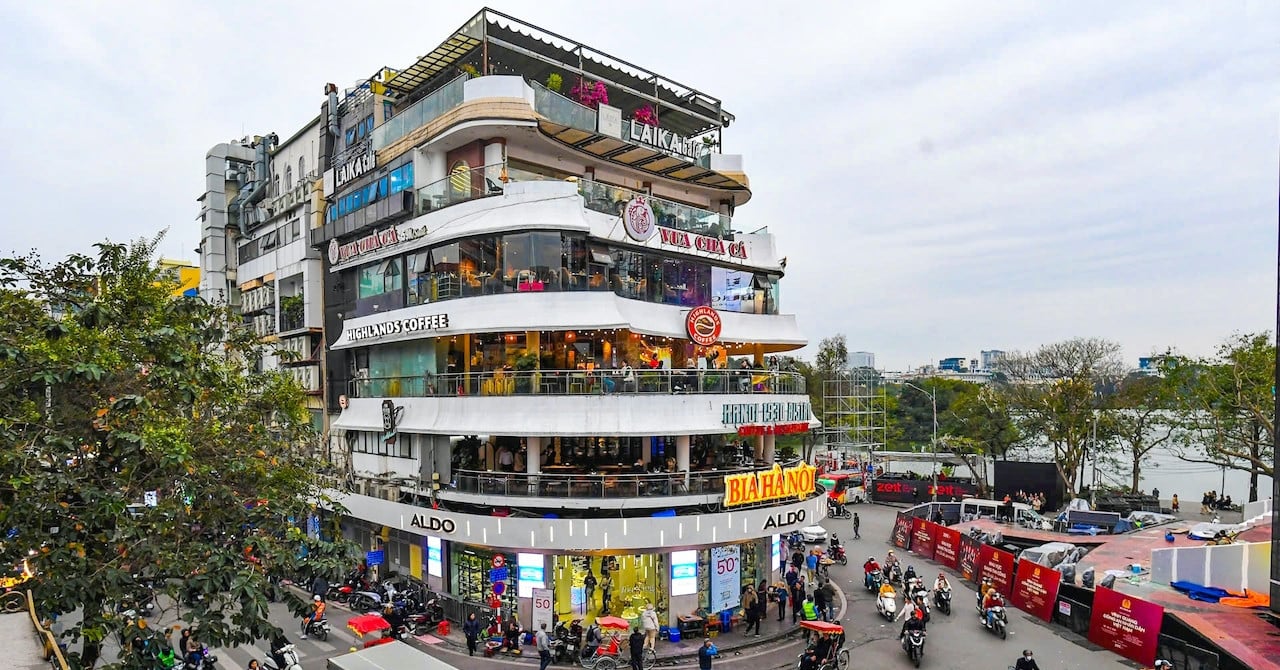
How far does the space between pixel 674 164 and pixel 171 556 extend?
2440 centimetres

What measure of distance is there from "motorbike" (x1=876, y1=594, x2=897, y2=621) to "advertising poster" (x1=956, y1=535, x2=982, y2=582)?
21.3 ft

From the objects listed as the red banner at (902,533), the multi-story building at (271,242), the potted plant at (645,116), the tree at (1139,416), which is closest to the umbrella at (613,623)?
the multi-story building at (271,242)

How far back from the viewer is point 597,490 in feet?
76.9

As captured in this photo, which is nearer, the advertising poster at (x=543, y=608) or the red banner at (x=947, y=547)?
the advertising poster at (x=543, y=608)

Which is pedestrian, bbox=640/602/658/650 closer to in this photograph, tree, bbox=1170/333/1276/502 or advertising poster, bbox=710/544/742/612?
advertising poster, bbox=710/544/742/612

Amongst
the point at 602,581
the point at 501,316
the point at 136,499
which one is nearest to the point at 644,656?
the point at 602,581

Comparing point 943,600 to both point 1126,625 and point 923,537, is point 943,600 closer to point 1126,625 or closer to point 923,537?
point 1126,625

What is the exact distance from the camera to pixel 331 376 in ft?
115

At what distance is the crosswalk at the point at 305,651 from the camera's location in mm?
20797

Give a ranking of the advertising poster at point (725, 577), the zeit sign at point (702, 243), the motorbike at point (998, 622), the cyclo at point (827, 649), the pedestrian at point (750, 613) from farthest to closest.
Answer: the zeit sign at point (702, 243)
the advertising poster at point (725, 577)
the pedestrian at point (750, 613)
the motorbike at point (998, 622)
the cyclo at point (827, 649)

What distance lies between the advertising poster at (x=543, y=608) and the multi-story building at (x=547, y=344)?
0.07m

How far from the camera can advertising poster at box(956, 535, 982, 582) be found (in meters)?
30.2

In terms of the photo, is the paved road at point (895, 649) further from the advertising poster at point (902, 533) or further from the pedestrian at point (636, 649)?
the advertising poster at point (902, 533)

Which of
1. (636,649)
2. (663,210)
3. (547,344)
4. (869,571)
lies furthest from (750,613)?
(663,210)
